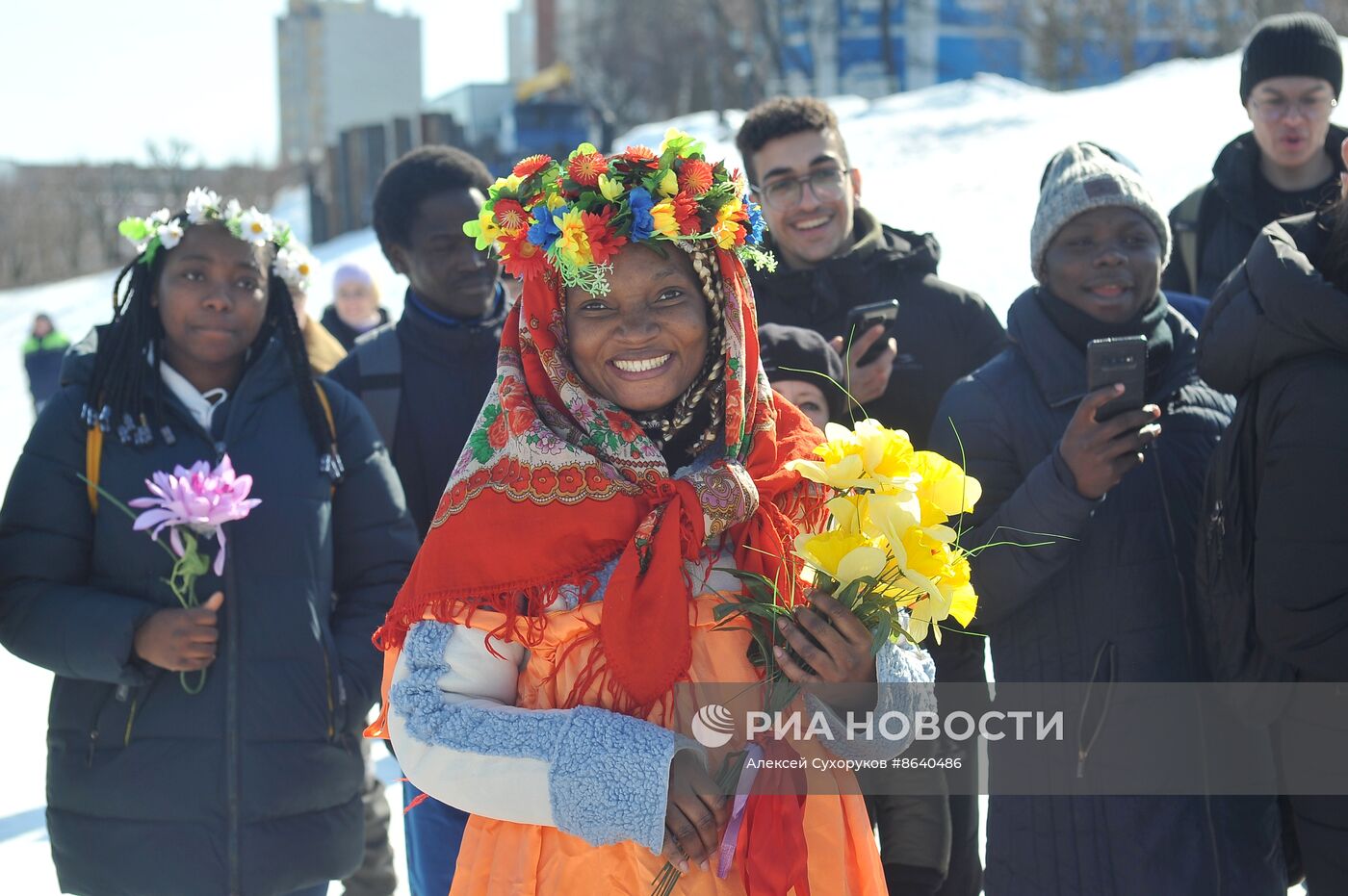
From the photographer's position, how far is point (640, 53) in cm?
4928

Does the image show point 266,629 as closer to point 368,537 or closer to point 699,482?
point 368,537

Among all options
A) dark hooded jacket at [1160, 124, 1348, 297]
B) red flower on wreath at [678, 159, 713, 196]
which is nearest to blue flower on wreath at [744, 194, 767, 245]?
red flower on wreath at [678, 159, 713, 196]

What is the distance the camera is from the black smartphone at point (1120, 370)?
3.19m

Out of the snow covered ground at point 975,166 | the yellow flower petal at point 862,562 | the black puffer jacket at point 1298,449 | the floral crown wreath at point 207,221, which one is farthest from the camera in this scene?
the snow covered ground at point 975,166

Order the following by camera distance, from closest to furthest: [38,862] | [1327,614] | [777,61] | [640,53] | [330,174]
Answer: [1327,614]
[38,862]
[330,174]
[777,61]
[640,53]

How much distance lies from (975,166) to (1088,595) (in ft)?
39.5

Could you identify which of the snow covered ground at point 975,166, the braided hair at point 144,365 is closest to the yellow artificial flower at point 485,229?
→ the braided hair at point 144,365

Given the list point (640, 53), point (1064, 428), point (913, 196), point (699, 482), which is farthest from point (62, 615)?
point (640, 53)

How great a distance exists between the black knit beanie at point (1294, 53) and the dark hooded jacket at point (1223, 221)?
24 centimetres

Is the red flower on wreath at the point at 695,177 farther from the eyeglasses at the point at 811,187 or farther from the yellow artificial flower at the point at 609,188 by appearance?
the eyeglasses at the point at 811,187

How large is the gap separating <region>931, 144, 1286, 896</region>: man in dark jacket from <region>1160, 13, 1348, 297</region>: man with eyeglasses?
1520 mm

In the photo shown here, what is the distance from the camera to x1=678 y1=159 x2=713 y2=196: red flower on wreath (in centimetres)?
255

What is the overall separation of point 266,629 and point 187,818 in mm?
503

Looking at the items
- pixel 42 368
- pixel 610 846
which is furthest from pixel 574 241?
pixel 42 368
